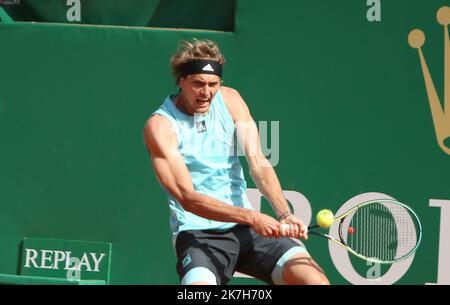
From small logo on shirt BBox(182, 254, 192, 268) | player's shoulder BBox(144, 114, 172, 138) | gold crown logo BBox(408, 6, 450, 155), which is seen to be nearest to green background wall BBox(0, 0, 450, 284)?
gold crown logo BBox(408, 6, 450, 155)

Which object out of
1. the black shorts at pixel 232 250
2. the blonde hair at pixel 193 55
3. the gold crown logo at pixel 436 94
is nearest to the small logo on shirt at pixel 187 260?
the black shorts at pixel 232 250

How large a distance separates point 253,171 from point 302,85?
44.4 inches

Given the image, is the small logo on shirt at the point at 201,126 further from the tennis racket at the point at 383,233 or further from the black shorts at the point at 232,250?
the tennis racket at the point at 383,233

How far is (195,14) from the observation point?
20.6ft

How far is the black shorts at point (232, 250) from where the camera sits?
4.73m

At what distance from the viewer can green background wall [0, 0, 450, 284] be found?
5871 mm

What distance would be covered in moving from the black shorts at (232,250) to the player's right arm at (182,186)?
0.63 feet

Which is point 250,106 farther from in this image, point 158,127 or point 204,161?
point 158,127

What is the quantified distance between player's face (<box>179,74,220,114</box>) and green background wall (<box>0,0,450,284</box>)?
1140 millimetres

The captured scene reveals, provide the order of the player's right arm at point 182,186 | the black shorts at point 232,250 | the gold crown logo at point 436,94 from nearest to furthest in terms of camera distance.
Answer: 1. the player's right arm at point 182,186
2. the black shorts at point 232,250
3. the gold crown logo at point 436,94

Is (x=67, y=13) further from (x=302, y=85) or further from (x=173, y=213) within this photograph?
(x=173, y=213)

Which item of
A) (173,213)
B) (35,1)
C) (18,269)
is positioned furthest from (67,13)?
(173,213)

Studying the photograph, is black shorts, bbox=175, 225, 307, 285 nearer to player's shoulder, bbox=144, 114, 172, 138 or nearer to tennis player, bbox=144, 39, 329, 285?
tennis player, bbox=144, 39, 329, 285

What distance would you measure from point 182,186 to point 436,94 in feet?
6.24
